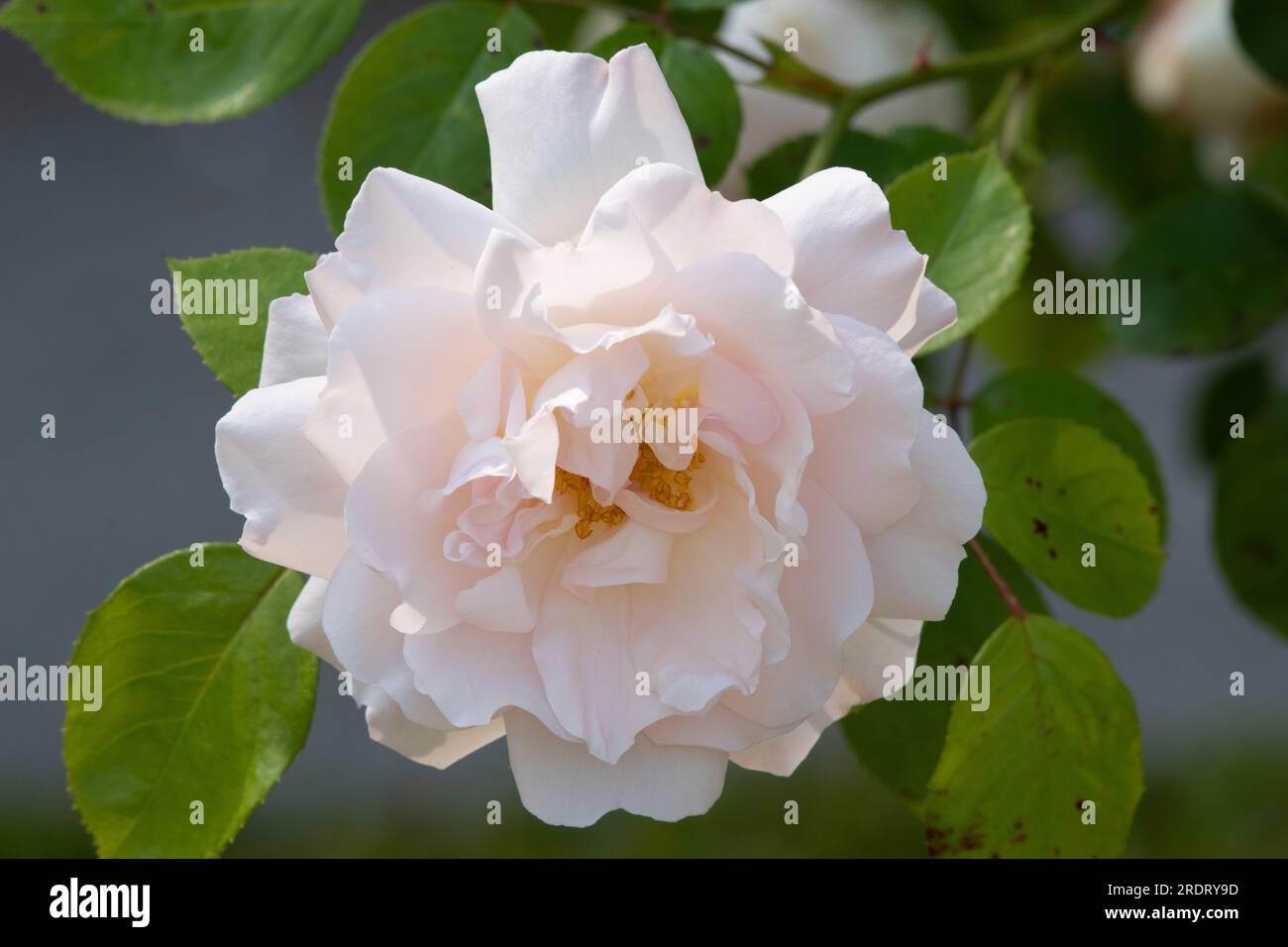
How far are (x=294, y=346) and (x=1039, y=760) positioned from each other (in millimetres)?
326

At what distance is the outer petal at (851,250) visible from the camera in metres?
0.43

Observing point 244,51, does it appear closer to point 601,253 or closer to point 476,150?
point 476,150

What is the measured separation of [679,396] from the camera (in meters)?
0.46

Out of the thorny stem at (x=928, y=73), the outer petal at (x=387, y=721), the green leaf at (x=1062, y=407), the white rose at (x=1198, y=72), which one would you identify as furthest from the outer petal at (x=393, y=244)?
the white rose at (x=1198, y=72)

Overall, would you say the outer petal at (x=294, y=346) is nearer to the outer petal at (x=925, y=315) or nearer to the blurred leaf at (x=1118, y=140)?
the outer petal at (x=925, y=315)

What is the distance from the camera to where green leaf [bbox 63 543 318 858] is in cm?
50

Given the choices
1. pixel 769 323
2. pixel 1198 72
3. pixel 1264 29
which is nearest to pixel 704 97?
pixel 769 323

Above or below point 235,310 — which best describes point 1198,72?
above

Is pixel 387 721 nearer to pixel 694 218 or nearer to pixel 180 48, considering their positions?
pixel 694 218

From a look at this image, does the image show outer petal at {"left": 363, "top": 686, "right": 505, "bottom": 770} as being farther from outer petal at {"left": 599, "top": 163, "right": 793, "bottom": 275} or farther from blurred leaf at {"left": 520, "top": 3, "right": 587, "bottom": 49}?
blurred leaf at {"left": 520, "top": 3, "right": 587, "bottom": 49}

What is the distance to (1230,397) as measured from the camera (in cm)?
108

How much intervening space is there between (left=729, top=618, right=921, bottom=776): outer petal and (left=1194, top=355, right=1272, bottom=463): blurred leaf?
0.69 m

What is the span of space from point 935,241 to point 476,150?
20cm

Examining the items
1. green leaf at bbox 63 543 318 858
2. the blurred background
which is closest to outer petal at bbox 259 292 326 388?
green leaf at bbox 63 543 318 858
